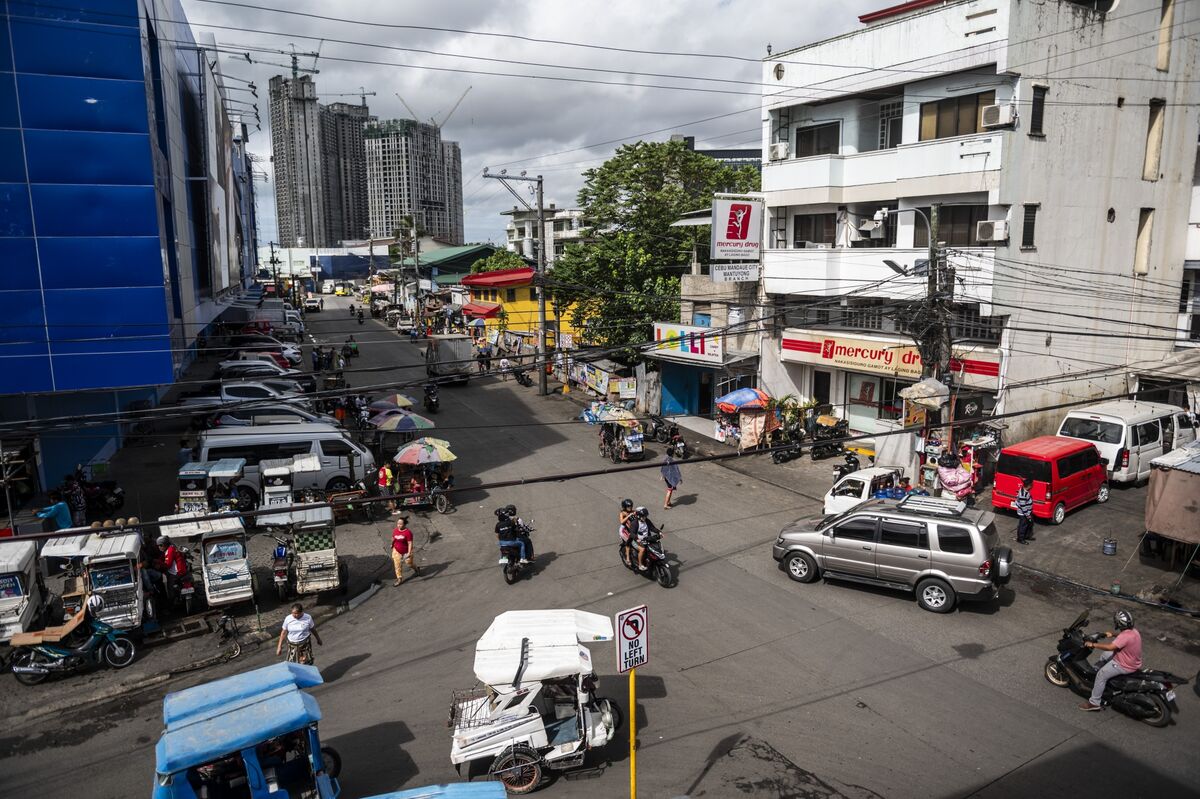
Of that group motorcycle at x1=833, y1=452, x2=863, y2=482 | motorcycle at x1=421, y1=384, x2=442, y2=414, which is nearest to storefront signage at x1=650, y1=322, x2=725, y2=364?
motorcycle at x1=833, y1=452, x2=863, y2=482

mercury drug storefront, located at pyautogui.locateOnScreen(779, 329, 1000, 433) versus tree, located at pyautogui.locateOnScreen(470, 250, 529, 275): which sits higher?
tree, located at pyautogui.locateOnScreen(470, 250, 529, 275)

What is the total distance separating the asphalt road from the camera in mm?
8695

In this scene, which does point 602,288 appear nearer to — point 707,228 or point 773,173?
point 707,228

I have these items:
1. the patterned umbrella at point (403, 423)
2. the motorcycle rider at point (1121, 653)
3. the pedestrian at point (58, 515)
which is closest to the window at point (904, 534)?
the motorcycle rider at point (1121, 653)

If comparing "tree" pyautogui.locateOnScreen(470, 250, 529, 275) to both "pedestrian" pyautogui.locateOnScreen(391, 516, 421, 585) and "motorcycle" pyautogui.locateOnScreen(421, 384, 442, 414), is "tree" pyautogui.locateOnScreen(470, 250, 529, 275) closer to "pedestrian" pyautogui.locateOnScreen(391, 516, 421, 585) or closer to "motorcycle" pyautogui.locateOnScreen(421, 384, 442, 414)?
"motorcycle" pyautogui.locateOnScreen(421, 384, 442, 414)

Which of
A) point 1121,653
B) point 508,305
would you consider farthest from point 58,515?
point 508,305

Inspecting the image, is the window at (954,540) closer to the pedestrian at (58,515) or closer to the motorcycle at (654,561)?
the motorcycle at (654,561)

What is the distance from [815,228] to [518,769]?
21484 millimetres

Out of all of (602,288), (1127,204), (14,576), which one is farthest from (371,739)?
(1127,204)

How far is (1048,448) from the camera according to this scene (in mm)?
17500

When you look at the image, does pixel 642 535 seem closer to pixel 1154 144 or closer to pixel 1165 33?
pixel 1154 144

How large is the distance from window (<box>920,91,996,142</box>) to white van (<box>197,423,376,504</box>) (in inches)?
741

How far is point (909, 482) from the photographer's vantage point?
64.0 ft

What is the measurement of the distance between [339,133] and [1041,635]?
548 ft
